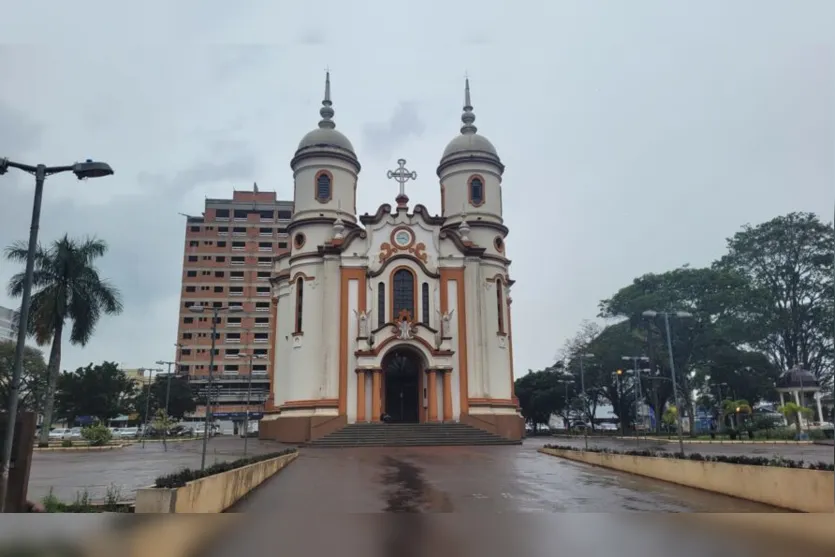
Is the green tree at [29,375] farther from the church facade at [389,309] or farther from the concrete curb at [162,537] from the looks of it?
the concrete curb at [162,537]

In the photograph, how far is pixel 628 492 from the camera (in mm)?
12758

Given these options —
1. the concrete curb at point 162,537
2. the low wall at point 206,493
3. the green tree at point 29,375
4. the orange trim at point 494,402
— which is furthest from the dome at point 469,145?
the green tree at point 29,375

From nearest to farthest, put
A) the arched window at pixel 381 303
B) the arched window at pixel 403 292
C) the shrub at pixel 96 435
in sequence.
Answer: the shrub at pixel 96 435 < the arched window at pixel 381 303 < the arched window at pixel 403 292

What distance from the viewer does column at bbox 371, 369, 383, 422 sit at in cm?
3250

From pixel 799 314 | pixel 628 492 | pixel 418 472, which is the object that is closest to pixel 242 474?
pixel 418 472

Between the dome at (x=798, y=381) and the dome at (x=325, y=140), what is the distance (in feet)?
105

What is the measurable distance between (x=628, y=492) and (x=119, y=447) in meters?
28.5

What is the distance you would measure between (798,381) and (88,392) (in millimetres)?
56169

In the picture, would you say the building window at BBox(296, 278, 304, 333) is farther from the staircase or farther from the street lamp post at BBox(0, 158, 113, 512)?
the street lamp post at BBox(0, 158, 113, 512)

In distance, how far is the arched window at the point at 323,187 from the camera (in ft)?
124

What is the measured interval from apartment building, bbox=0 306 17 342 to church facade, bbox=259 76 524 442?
531 inches

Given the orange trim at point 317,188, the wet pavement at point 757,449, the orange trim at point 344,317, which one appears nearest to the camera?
the wet pavement at point 757,449

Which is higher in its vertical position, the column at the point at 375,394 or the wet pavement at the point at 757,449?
the column at the point at 375,394

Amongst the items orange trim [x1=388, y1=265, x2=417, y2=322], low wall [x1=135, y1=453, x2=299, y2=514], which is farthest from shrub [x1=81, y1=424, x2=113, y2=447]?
low wall [x1=135, y1=453, x2=299, y2=514]
